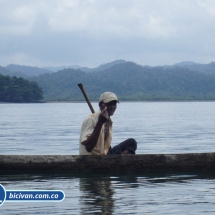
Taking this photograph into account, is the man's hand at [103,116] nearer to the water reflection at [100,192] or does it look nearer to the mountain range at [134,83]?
the water reflection at [100,192]

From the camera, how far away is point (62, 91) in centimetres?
11681

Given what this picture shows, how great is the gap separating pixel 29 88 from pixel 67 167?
82993 millimetres

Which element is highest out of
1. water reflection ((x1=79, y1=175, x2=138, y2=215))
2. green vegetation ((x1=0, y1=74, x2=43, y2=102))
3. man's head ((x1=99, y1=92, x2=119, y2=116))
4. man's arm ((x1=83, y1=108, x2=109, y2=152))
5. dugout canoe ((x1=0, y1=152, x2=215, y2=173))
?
green vegetation ((x1=0, y1=74, x2=43, y2=102))

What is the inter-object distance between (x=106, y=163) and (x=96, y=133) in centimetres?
95

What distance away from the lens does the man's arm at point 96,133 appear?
26.1 ft

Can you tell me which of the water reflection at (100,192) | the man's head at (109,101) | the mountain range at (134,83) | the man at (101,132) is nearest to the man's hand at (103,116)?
the man at (101,132)

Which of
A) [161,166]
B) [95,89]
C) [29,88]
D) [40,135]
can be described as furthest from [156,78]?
[161,166]

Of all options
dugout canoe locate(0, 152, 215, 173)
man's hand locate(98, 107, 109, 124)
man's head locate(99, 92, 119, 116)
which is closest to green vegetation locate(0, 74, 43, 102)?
dugout canoe locate(0, 152, 215, 173)

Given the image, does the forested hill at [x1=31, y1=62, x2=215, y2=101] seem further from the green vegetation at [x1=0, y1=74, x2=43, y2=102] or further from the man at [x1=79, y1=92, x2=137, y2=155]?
the man at [x1=79, y1=92, x2=137, y2=155]

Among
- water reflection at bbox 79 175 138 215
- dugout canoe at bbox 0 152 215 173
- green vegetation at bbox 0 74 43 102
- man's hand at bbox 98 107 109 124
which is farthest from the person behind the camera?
green vegetation at bbox 0 74 43 102

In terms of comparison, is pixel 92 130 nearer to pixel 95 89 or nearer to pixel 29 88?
pixel 29 88

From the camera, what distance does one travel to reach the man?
8055 mm

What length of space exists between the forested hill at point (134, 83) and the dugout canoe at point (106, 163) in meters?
99.0

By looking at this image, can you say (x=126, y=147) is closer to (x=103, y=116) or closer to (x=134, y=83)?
(x=103, y=116)
